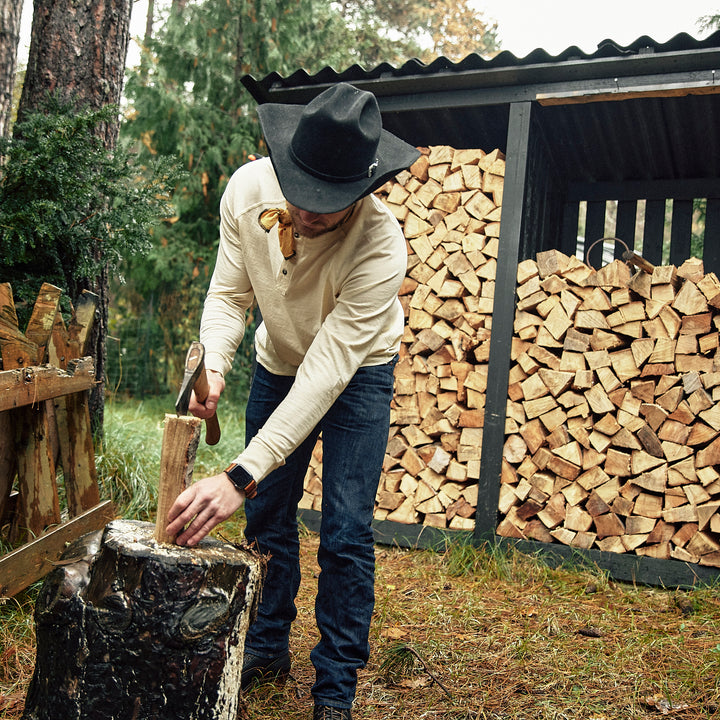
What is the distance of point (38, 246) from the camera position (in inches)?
128

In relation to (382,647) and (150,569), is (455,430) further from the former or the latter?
(150,569)

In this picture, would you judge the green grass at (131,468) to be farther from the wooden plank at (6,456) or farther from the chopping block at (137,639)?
the chopping block at (137,639)

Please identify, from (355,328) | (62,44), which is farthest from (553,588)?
(62,44)

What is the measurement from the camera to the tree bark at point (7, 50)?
405 cm

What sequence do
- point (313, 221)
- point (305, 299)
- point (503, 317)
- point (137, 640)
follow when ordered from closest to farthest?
point (137, 640) → point (313, 221) → point (305, 299) → point (503, 317)

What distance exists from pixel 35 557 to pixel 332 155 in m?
1.99

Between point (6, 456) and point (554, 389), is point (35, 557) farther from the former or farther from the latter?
point (554, 389)

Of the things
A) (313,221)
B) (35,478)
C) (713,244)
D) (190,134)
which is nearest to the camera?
(313,221)

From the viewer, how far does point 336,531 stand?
2133mm

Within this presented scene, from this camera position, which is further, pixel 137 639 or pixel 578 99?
pixel 578 99

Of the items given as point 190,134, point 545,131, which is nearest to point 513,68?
point 545,131

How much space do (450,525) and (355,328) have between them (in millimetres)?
2397

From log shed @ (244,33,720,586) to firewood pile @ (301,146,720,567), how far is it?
0.24 feet

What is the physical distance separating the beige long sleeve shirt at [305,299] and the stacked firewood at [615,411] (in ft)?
6.25
